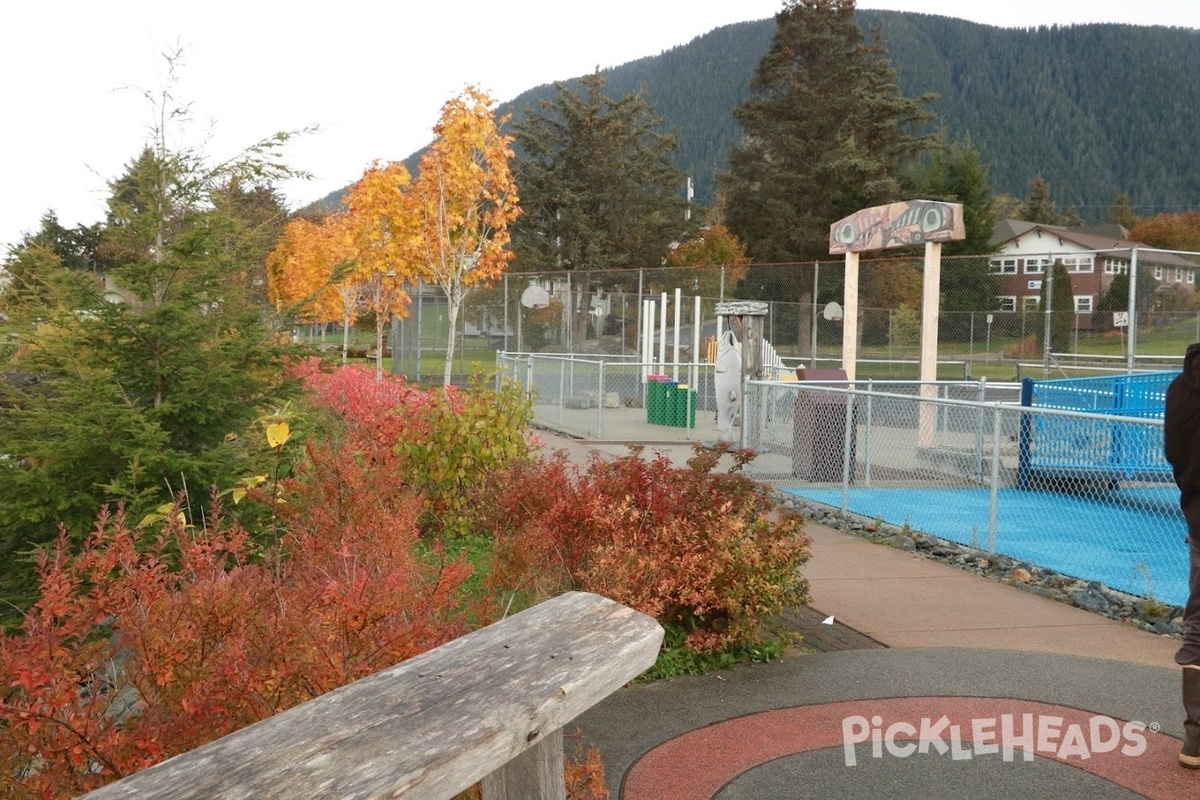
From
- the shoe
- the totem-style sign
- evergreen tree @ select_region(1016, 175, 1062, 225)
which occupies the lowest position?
the shoe

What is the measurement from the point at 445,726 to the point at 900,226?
1528 centimetres

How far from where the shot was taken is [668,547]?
621cm

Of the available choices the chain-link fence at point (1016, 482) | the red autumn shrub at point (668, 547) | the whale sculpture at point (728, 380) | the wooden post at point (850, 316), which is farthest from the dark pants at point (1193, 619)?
the wooden post at point (850, 316)

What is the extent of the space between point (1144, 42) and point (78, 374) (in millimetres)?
223063

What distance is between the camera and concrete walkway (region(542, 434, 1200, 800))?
437 centimetres

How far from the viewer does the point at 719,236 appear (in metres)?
54.6

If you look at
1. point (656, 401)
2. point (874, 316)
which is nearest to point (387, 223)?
point (656, 401)

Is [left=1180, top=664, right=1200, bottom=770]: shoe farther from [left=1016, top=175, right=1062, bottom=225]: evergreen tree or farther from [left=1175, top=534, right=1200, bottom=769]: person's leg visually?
[left=1016, top=175, right=1062, bottom=225]: evergreen tree

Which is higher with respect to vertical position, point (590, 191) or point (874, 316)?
point (590, 191)

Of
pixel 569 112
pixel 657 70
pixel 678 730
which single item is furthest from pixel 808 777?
pixel 657 70

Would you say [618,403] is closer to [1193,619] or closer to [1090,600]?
[1090,600]

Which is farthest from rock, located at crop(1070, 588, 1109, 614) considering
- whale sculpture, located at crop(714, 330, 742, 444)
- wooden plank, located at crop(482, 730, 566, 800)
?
whale sculpture, located at crop(714, 330, 742, 444)

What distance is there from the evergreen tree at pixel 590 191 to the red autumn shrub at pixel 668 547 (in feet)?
162

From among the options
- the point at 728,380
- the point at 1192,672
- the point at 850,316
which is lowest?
the point at 1192,672
